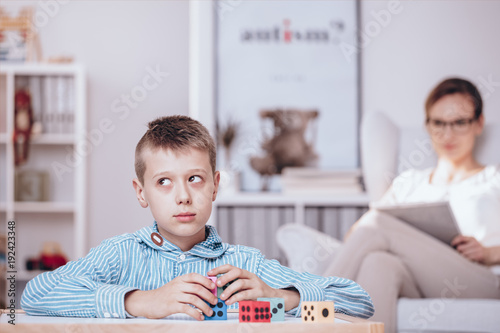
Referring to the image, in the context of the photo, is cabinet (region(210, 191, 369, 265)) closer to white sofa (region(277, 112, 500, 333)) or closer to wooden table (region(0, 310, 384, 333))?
white sofa (region(277, 112, 500, 333))

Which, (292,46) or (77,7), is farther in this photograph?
(77,7)

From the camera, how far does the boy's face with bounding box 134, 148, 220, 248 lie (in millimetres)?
958

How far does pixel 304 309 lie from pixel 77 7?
10.3 ft

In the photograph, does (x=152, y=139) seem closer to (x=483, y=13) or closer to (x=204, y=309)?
(x=204, y=309)

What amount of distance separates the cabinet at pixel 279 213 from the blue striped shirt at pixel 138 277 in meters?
1.65

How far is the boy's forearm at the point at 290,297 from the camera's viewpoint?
2.83 ft

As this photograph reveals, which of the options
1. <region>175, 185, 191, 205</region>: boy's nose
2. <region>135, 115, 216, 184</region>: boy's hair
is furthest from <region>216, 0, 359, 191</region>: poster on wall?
<region>175, 185, 191, 205</region>: boy's nose

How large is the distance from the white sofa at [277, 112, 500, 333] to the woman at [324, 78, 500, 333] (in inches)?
2.1

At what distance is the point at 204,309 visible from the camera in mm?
745

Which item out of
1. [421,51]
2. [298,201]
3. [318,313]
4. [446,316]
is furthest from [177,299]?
[421,51]

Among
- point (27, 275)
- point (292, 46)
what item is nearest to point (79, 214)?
point (27, 275)

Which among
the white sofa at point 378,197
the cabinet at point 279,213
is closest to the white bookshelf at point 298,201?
the cabinet at point 279,213

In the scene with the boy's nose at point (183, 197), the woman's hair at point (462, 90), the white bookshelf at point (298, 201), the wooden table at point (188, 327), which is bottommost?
the wooden table at point (188, 327)

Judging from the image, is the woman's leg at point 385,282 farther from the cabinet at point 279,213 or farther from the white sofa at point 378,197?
the cabinet at point 279,213
